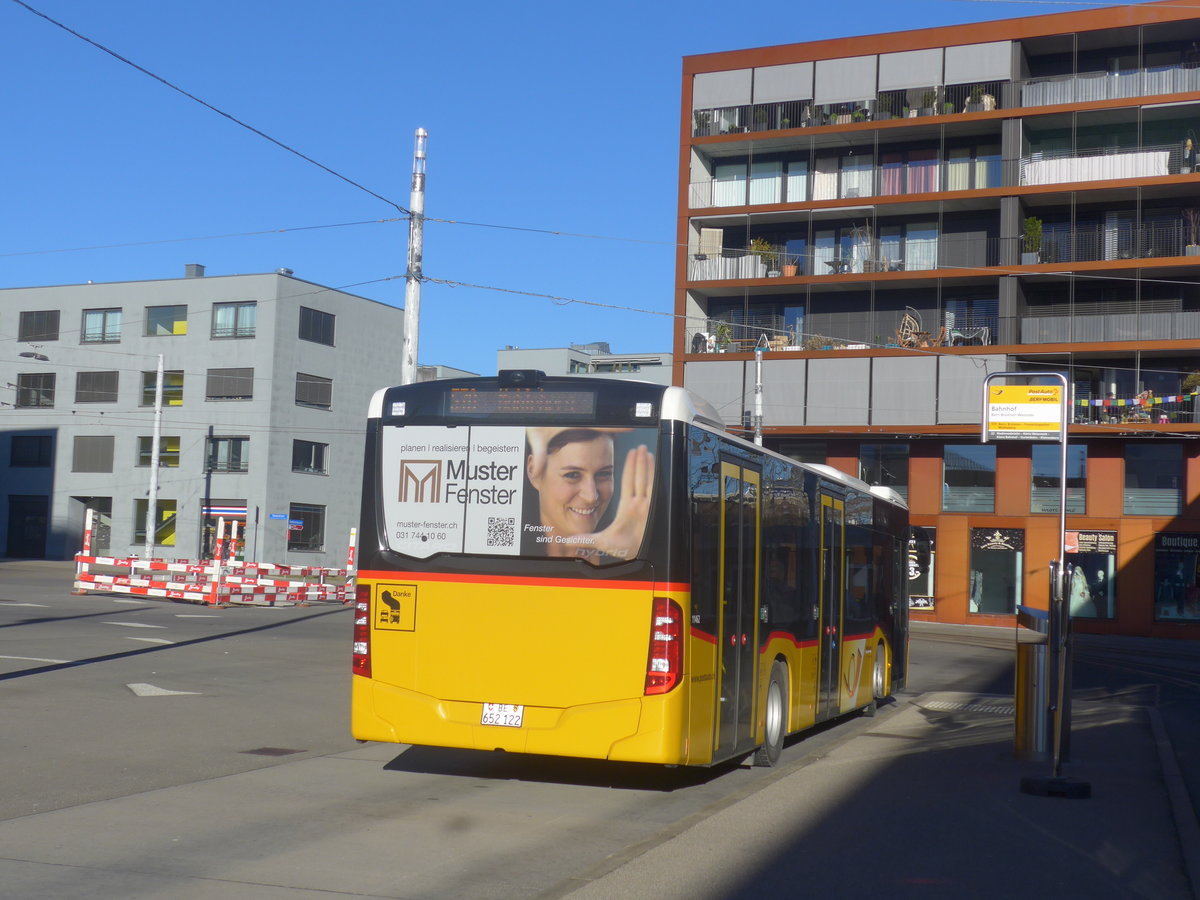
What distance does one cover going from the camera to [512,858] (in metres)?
7.49

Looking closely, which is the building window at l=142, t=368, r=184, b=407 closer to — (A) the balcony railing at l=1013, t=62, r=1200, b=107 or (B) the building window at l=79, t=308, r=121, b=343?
(B) the building window at l=79, t=308, r=121, b=343

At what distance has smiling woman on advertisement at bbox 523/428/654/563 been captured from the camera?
30.6 ft

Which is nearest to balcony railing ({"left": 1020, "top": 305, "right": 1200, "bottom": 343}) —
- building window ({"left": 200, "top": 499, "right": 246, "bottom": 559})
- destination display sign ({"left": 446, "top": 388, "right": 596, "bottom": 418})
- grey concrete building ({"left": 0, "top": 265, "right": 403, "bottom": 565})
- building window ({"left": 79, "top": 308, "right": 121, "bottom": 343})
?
grey concrete building ({"left": 0, "top": 265, "right": 403, "bottom": 565})

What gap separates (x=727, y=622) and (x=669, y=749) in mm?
1394

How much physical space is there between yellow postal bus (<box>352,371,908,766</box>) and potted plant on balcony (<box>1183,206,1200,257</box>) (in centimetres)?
3526

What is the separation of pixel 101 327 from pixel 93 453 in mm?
6123

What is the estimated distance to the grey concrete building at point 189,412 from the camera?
200 ft

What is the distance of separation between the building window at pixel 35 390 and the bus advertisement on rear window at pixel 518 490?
6138 cm

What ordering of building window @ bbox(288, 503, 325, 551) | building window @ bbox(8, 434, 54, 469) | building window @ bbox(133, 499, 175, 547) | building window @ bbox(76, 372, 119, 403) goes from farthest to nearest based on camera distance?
building window @ bbox(8, 434, 54, 469), building window @ bbox(76, 372, 119, 403), building window @ bbox(288, 503, 325, 551), building window @ bbox(133, 499, 175, 547)

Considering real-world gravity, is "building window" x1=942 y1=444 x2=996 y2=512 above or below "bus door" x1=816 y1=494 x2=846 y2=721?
above

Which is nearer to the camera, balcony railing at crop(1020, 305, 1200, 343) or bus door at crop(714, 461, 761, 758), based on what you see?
bus door at crop(714, 461, 761, 758)

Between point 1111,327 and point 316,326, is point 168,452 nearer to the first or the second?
point 316,326

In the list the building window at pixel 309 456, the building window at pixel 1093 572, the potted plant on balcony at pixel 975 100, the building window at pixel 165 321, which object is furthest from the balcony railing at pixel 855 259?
the building window at pixel 165 321

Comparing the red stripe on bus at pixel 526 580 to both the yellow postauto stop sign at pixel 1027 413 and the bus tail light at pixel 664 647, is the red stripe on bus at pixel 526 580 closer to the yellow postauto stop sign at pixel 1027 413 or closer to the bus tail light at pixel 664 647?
the bus tail light at pixel 664 647
